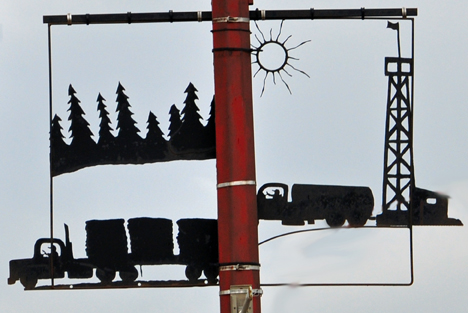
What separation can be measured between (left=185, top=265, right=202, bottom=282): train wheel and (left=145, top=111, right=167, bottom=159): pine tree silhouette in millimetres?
1139

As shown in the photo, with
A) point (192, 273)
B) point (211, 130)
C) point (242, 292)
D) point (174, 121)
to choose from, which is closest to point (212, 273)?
point (192, 273)

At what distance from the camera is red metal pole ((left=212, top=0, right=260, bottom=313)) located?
998 centimetres

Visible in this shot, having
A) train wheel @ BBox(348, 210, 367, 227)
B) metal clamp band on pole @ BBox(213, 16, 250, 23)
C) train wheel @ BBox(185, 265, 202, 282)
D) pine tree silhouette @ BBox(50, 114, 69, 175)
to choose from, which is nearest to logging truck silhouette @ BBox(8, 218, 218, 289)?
train wheel @ BBox(185, 265, 202, 282)

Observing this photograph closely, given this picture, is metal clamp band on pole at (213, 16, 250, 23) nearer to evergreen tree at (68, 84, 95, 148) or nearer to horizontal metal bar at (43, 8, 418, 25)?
horizontal metal bar at (43, 8, 418, 25)

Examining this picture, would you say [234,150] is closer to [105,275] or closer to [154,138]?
[154,138]

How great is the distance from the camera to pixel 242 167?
10.1 metres

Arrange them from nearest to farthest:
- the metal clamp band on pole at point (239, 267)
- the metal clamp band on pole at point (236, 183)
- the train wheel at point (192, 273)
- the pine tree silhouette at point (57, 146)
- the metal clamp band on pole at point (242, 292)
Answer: the metal clamp band on pole at point (242, 292) → the metal clamp band on pole at point (239, 267) → the metal clamp band on pole at point (236, 183) → the train wheel at point (192, 273) → the pine tree silhouette at point (57, 146)

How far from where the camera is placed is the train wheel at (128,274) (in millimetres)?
10117

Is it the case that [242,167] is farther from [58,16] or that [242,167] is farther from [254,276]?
[58,16]

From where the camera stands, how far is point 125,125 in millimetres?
10359

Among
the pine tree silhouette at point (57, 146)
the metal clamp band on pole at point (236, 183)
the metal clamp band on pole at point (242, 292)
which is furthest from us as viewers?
the pine tree silhouette at point (57, 146)

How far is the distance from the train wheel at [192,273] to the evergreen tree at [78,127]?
1520 mm

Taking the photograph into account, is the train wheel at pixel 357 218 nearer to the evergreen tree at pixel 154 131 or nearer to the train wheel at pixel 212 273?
the train wheel at pixel 212 273

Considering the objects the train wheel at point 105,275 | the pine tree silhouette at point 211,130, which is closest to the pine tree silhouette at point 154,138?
the pine tree silhouette at point 211,130
